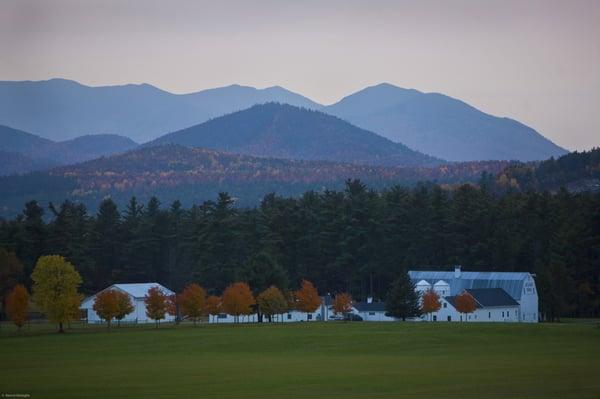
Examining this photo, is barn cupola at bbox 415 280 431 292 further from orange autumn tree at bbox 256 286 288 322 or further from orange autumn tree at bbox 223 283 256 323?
orange autumn tree at bbox 223 283 256 323

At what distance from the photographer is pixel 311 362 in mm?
59156

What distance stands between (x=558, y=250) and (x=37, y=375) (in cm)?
6355

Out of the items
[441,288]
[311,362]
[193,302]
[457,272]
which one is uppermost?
[457,272]

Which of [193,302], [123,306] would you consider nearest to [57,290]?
[123,306]

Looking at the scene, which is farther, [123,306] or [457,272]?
[457,272]

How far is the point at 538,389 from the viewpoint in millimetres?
44250

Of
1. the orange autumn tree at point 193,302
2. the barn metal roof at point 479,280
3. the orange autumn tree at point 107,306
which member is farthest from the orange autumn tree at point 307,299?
the orange autumn tree at point 107,306

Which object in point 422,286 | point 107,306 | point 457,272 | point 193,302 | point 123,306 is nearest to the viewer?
point 107,306

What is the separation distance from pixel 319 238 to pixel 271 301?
1850 cm

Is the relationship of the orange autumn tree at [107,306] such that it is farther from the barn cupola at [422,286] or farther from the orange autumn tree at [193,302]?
the barn cupola at [422,286]

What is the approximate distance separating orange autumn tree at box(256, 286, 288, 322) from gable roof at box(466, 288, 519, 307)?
17796mm

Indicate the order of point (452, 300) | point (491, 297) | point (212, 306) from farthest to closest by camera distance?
1. point (491, 297)
2. point (452, 300)
3. point (212, 306)

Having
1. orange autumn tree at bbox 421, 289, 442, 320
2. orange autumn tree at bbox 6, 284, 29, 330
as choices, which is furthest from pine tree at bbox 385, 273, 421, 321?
orange autumn tree at bbox 6, 284, 29, 330

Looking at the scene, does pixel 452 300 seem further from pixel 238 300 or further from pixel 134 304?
pixel 134 304
